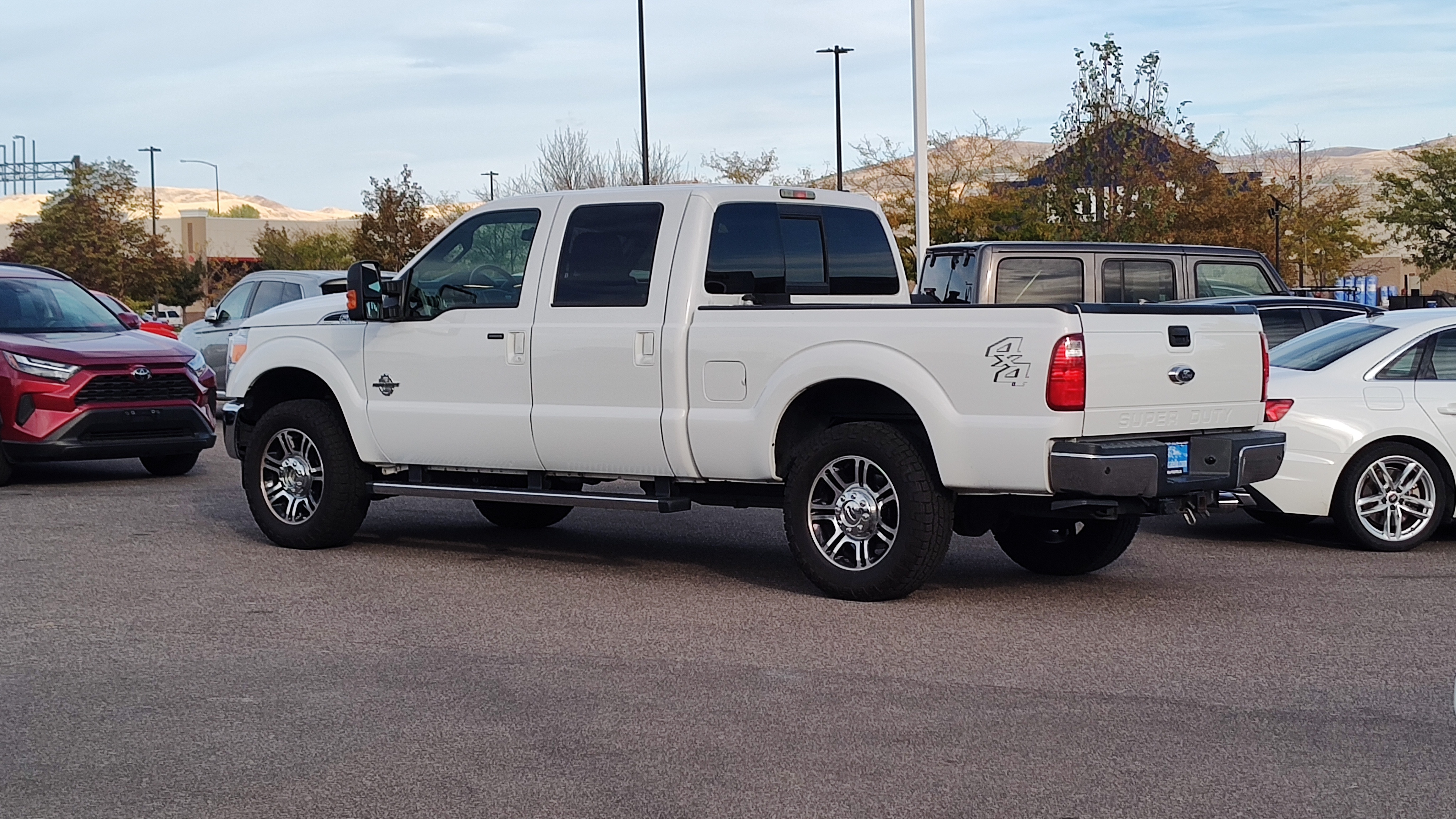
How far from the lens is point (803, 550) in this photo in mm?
8805

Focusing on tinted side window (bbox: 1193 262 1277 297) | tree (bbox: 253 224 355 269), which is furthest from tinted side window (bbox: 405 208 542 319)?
tree (bbox: 253 224 355 269)

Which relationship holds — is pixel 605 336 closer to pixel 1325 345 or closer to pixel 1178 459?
pixel 1178 459

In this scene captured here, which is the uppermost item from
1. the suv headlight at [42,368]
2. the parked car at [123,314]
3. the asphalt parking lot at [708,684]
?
the parked car at [123,314]

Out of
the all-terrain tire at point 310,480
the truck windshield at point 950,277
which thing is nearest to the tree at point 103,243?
the truck windshield at point 950,277

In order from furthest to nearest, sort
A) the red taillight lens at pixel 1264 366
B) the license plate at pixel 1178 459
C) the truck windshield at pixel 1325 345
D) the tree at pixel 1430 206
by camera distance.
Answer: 1. the tree at pixel 1430 206
2. the truck windshield at pixel 1325 345
3. the red taillight lens at pixel 1264 366
4. the license plate at pixel 1178 459

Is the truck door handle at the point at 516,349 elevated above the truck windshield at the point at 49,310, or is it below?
below

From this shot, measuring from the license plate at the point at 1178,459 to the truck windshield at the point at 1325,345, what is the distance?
2.96 meters

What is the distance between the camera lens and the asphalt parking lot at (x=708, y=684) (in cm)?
541

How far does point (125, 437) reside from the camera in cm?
1439

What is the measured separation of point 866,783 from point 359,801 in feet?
5.41

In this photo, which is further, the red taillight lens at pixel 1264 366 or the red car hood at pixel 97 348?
the red car hood at pixel 97 348

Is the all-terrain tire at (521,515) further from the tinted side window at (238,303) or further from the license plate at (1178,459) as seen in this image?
the tinted side window at (238,303)

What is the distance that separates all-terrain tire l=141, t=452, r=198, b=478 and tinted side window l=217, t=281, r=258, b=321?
569 cm

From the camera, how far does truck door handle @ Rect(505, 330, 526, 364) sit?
9.77 meters
